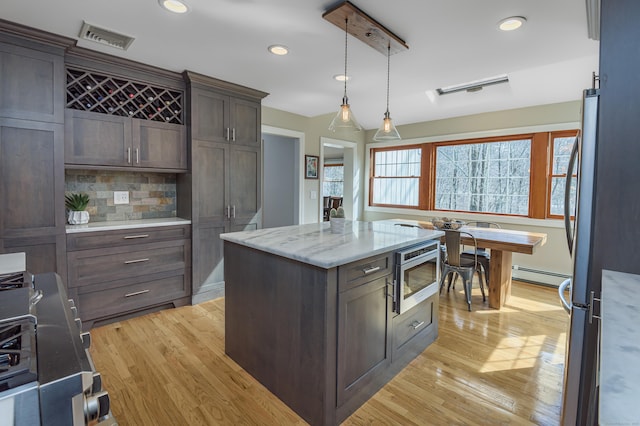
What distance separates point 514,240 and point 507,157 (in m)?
1.98

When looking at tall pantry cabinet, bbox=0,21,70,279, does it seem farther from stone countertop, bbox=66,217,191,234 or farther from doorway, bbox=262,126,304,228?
doorway, bbox=262,126,304,228

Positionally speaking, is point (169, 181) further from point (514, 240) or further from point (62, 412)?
point (514, 240)

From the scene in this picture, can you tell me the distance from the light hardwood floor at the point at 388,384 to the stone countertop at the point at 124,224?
0.89 metres

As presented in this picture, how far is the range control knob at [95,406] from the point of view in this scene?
670 millimetres

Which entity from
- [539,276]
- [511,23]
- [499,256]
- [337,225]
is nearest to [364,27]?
[511,23]

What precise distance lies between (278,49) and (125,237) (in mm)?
2165

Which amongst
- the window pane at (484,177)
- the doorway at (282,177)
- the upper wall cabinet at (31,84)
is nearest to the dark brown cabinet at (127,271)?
the upper wall cabinet at (31,84)

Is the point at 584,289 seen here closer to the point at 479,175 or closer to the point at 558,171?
the point at 558,171

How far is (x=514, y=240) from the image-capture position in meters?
3.25

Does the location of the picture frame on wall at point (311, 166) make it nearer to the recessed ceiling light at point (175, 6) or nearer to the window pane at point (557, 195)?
the recessed ceiling light at point (175, 6)

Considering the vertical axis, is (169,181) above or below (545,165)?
below

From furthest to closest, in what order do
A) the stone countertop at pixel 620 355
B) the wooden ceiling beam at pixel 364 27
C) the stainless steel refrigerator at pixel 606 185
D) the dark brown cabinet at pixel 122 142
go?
1. the dark brown cabinet at pixel 122 142
2. the wooden ceiling beam at pixel 364 27
3. the stainless steel refrigerator at pixel 606 185
4. the stone countertop at pixel 620 355

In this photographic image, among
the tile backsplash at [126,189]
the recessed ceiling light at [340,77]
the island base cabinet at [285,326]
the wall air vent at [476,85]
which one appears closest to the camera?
the island base cabinet at [285,326]

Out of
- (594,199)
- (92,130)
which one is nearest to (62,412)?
(594,199)
